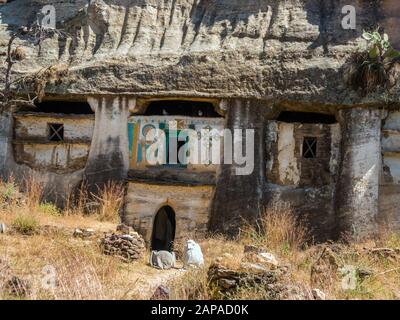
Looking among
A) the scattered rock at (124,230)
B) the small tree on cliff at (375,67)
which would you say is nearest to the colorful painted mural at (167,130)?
the scattered rock at (124,230)

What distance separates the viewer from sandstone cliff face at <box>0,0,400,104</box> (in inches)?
564

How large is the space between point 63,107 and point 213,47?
4110 millimetres

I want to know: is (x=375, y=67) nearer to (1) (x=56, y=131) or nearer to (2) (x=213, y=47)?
(2) (x=213, y=47)

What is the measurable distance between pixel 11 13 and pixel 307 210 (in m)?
9.73

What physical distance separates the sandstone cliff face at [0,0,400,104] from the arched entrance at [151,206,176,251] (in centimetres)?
318

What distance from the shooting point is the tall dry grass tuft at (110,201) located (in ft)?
46.7

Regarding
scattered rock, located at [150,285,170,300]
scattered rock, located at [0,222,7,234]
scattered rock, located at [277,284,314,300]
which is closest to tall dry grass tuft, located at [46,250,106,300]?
scattered rock, located at [150,285,170,300]

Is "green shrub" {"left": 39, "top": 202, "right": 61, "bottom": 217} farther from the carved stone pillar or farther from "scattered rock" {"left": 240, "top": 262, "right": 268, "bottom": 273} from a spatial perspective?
"scattered rock" {"left": 240, "top": 262, "right": 268, "bottom": 273}

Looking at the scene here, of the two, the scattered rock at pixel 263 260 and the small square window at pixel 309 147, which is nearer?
the scattered rock at pixel 263 260

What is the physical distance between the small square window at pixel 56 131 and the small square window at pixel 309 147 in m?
5.77

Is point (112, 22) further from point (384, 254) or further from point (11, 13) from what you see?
point (384, 254)

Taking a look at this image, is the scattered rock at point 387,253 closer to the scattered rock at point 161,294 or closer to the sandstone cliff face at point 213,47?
the sandstone cliff face at point 213,47

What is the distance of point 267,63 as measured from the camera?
14531 mm

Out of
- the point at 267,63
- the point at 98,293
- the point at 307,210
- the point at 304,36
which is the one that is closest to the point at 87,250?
the point at 98,293
